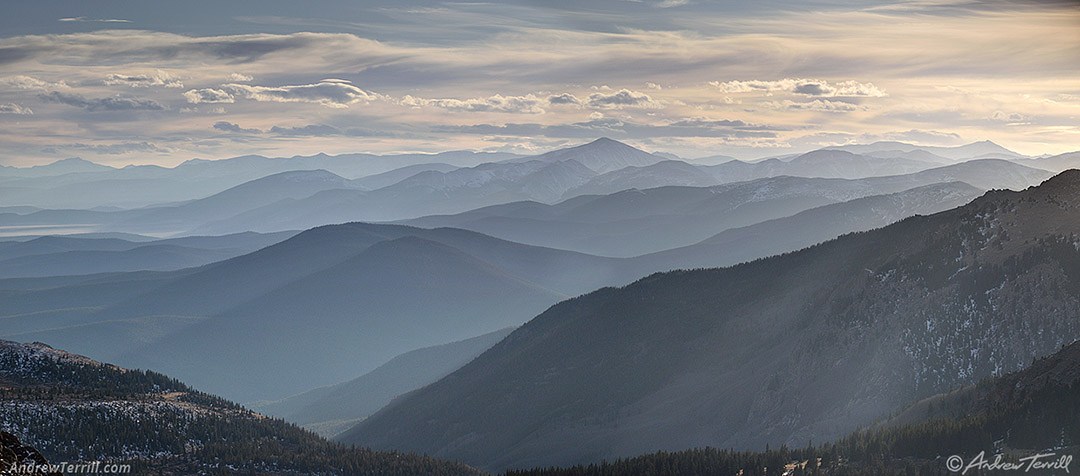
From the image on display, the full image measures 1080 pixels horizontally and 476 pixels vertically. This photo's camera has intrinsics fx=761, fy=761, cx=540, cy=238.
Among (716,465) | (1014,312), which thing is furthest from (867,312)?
(716,465)

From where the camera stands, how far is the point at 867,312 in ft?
418

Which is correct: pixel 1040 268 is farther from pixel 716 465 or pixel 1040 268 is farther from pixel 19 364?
pixel 19 364

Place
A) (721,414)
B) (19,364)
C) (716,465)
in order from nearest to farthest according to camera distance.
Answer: (716,465)
(19,364)
(721,414)

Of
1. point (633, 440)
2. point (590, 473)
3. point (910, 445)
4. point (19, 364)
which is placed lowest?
point (633, 440)

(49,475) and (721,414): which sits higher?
(49,475)

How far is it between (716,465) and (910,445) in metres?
17.4

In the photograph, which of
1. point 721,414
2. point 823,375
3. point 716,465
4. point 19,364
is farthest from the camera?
point 721,414

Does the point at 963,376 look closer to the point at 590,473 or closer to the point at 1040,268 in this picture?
the point at 1040,268

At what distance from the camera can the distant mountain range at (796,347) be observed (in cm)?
10656

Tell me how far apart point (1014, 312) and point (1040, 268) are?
7.50 m

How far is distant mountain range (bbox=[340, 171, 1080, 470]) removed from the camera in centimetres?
10656

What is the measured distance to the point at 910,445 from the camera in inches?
2506

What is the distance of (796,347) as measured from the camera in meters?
134

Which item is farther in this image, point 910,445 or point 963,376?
point 963,376
